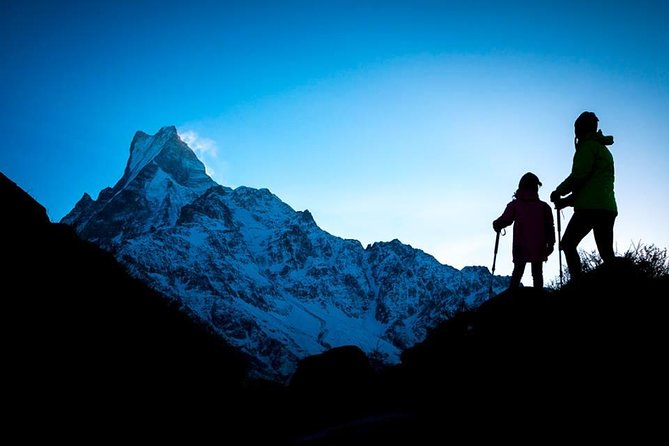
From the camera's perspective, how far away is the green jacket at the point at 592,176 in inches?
247

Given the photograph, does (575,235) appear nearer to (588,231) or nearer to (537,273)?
(588,231)

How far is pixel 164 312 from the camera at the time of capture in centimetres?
712

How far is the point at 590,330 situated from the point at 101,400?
5476 millimetres

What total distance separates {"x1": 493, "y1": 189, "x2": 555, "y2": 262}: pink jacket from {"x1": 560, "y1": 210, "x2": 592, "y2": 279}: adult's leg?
74 cm

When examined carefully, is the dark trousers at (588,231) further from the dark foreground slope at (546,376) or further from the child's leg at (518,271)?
the child's leg at (518,271)

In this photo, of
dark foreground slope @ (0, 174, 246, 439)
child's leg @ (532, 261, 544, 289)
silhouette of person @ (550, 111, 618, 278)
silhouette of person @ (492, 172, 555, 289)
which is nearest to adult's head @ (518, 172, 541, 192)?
silhouette of person @ (492, 172, 555, 289)

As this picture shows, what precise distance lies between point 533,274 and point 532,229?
85cm

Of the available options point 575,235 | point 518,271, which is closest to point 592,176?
point 575,235

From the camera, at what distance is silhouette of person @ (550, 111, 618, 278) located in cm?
625

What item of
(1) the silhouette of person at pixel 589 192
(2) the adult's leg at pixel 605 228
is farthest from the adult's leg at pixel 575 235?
(2) the adult's leg at pixel 605 228

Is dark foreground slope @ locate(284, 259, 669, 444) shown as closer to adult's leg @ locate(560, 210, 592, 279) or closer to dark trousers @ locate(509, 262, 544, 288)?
adult's leg @ locate(560, 210, 592, 279)

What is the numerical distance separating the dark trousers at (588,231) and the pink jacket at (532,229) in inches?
31.3

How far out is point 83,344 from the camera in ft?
15.3

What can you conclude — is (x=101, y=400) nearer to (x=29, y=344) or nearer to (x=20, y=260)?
(x=29, y=344)
